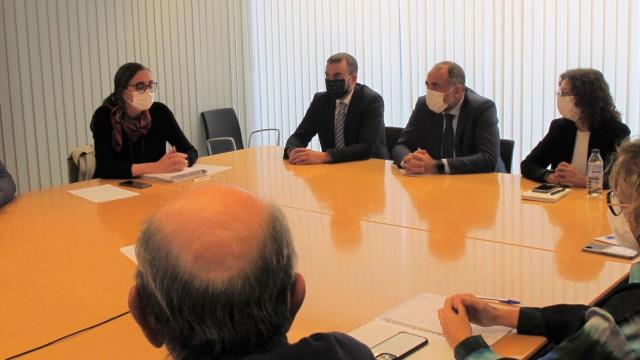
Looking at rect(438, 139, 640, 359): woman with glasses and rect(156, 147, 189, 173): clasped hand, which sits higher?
rect(156, 147, 189, 173): clasped hand

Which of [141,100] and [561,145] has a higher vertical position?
[141,100]

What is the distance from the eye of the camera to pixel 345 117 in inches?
179

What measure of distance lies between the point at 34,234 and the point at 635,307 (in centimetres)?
222

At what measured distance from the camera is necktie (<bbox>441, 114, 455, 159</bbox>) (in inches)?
162

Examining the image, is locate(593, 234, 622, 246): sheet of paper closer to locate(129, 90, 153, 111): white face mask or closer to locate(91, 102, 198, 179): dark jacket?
locate(91, 102, 198, 179): dark jacket

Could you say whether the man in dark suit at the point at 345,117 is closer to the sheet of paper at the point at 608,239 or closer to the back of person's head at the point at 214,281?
the sheet of paper at the point at 608,239

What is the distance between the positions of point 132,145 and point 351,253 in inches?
82.2

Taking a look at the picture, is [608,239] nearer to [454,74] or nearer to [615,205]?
[615,205]

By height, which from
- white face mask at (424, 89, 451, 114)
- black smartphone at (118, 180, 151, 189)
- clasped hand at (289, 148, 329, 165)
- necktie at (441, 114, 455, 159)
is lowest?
black smartphone at (118, 180, 151, 189)

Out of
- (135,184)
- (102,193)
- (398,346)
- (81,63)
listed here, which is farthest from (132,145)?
(398,346)

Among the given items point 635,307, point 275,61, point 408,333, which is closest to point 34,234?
point 408,333

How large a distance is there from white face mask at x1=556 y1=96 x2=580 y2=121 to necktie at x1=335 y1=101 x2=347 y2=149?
1510mm

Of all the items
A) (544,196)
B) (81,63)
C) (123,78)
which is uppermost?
(81,63)

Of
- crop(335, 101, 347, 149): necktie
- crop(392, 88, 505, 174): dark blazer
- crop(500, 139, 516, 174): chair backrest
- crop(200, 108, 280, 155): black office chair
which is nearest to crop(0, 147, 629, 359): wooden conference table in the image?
crop(392, 88, 505, 174): dark blazer
